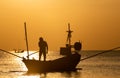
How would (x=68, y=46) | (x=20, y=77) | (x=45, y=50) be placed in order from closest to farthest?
(x=20, y=77) → (x=45, y=50) → (x=68, y=46)

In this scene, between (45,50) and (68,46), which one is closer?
(45,50)

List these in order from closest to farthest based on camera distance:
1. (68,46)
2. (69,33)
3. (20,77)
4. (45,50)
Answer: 1. (20,77)
2. (45,50)
3. (68,46)
4. (69,33)

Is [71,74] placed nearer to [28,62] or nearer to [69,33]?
[28,62]

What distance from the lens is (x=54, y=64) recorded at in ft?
136

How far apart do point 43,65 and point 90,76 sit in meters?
4.16

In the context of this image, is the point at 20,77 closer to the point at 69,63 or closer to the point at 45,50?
the point at 45,50

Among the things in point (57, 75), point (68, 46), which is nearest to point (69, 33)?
point (68, 46)

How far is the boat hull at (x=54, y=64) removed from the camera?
4056cm

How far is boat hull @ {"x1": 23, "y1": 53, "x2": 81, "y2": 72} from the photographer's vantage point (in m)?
40.6

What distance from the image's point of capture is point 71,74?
3925cm

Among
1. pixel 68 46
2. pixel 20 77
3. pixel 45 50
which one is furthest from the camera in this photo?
pixel 68 46

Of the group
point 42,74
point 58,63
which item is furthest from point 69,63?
point 42,74

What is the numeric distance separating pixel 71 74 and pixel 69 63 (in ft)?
11.2

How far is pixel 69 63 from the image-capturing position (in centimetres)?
4259
